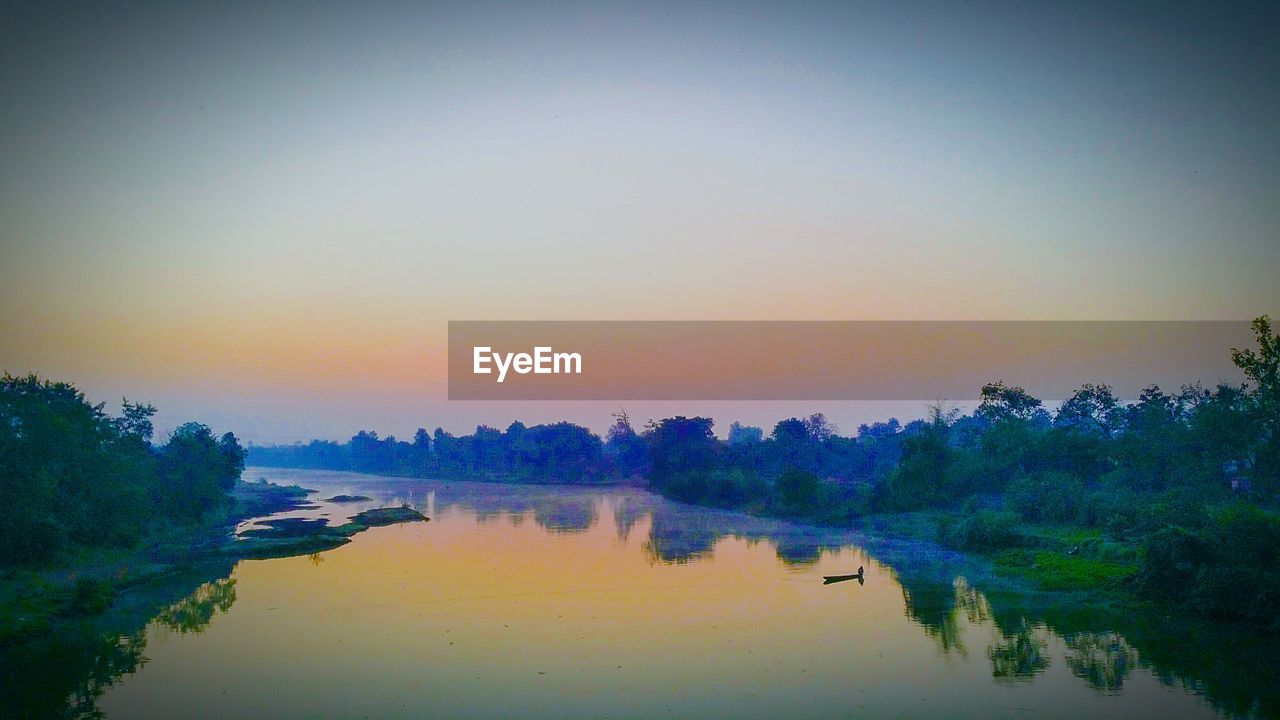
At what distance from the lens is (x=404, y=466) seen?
431ft

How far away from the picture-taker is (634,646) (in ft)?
66.9

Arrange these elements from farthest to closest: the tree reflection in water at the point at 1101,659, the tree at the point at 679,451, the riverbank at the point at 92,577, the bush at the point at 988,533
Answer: the tree at the point at 679,451
the bush at the point at 988,533
the riverbank at the point at 92,577
the tree reflection in water at the point at 1101,659

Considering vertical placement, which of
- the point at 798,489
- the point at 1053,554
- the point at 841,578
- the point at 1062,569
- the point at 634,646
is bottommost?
the point at 634,646

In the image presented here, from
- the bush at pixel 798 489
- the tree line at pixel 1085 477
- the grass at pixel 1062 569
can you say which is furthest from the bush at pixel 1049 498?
the bush at pixel 798 489

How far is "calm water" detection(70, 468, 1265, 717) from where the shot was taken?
16.2 metres

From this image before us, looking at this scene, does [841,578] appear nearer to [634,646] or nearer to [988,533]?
[988,533]

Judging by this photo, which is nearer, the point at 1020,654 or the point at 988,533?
the point at 1020,654

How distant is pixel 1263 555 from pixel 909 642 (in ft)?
28.6

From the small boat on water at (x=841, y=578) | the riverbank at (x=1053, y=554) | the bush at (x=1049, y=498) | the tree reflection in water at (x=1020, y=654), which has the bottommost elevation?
the tree reflection in water at (x=1020, y=654)

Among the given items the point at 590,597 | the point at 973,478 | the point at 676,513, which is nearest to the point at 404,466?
the point at 676,513

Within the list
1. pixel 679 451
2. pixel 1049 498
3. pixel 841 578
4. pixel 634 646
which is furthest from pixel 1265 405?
pixel 679 451

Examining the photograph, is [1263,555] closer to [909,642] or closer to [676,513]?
[909,642]

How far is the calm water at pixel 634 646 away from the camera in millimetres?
16234

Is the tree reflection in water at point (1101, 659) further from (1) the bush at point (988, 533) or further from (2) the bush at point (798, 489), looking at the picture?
(2) the bush at point (798, 489)
